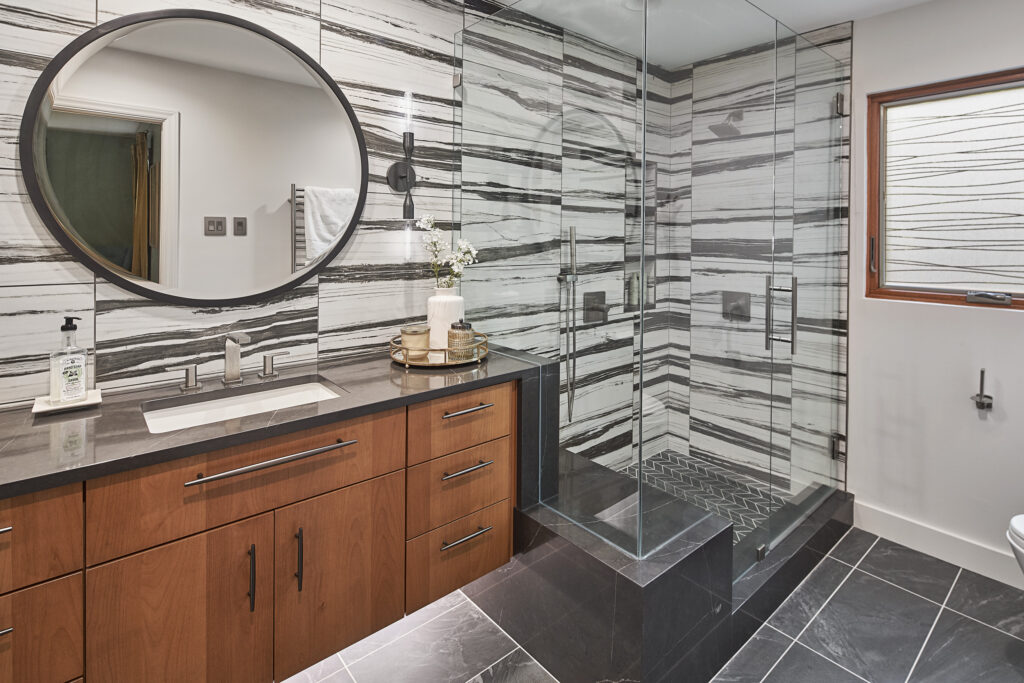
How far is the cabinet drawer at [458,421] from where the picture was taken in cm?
174

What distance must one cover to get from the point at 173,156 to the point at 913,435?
128 inches

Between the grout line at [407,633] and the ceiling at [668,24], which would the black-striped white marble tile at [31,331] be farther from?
the ceiling at [668,24]

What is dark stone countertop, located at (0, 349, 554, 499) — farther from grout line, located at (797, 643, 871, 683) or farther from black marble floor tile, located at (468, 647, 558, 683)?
grout line, located at (797, 643, 871, 683)

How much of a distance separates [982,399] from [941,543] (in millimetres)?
702

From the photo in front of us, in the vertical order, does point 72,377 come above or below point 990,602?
above

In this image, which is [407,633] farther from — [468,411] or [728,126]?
[728,126]

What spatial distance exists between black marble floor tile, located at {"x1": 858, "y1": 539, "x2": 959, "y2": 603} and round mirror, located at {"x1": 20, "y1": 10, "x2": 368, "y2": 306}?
8.92ft

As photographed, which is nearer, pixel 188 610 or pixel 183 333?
pixel 188 610

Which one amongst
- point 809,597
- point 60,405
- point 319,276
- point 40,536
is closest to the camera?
point 40,536

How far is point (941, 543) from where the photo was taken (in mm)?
2484

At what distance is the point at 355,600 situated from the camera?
1.64 m

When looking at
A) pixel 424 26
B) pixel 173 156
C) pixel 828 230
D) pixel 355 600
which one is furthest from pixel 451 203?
pixel 828 230

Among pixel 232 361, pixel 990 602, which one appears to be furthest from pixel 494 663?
pixel 990 602

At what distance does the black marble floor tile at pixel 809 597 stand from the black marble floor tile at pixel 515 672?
3.09ft
